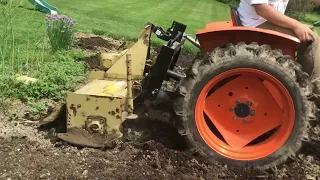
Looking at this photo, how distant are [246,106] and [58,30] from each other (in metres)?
3.72

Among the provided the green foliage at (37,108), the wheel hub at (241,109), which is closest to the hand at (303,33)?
the wheel hub at (241,109)

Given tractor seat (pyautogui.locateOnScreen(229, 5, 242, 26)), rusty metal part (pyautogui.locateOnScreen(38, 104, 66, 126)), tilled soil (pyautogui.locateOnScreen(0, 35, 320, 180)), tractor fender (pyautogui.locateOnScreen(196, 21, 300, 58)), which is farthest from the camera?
rusty metal part (pyautogui.locateOnScreen(38, 104, 66, 126))

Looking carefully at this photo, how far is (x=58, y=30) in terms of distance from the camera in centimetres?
686

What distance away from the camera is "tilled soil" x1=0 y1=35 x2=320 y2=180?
3553mm

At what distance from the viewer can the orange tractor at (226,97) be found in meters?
3.71

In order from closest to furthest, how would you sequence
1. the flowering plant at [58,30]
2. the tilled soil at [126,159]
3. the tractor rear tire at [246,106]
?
the tilled soil at [126,159], the tractor rear tire at [246,106], the flowering plant at [58,30]

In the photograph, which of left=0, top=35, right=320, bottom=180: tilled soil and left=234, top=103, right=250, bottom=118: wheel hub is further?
left=234, top=103, right=250, bottom=118: wheel hub

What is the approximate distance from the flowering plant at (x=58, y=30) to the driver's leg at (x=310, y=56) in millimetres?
3577

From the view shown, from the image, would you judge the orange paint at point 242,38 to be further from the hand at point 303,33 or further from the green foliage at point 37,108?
the green foliage at point 37,108

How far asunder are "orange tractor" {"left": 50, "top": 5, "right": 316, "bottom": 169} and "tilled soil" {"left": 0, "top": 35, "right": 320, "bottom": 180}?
117mm

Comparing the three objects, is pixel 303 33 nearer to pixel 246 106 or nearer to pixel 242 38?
pixel 242 38

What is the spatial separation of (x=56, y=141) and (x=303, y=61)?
7.25 ft

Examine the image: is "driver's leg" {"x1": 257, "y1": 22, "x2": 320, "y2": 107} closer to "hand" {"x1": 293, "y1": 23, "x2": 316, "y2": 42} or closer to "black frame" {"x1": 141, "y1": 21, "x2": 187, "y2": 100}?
"hand" {"x1": 293, "y1": 23, "x2": 316, "y2": 42}

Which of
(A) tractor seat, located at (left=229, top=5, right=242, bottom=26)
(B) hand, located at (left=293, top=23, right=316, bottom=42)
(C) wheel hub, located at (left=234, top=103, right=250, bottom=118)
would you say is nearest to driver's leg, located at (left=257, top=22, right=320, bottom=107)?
(B) hand, located at (left=293, top=23, right=316, bottom=42)
